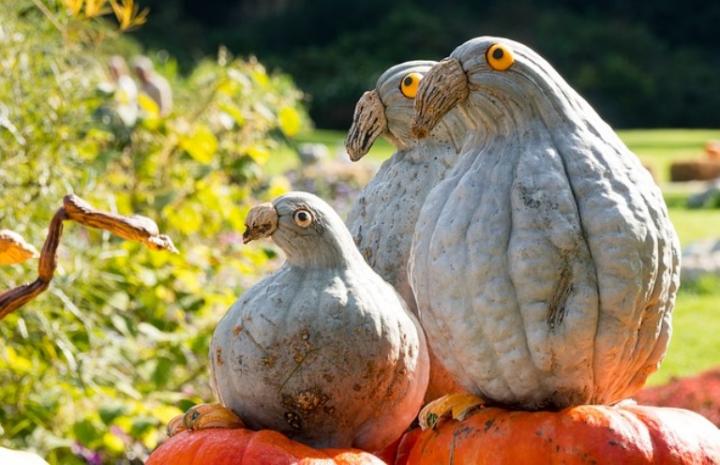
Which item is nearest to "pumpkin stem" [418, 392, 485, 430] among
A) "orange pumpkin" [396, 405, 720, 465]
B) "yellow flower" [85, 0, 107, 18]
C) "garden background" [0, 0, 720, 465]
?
"orange pumpkin" [396, 405, 720, 465]

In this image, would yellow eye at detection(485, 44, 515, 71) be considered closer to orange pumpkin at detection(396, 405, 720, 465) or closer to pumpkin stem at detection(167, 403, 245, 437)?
orange pumpkin at detection(396, 405, 720, 465)

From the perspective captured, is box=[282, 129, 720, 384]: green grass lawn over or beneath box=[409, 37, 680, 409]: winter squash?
beneath

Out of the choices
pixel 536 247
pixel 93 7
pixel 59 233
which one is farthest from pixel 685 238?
pixel 59 233

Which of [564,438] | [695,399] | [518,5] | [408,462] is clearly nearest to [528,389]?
[564,438]

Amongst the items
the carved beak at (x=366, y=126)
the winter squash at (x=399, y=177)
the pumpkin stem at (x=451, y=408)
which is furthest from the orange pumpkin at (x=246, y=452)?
the carved beak at (x=366, y=126)

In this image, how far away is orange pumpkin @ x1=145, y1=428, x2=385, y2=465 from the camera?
2215 mm

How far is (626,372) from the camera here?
2338mm

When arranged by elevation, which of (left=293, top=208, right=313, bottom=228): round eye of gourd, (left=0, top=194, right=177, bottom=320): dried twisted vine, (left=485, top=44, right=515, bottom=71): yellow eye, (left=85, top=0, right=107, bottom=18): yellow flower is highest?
(left=85, top=0, right=107, bottom=18): yellow flower

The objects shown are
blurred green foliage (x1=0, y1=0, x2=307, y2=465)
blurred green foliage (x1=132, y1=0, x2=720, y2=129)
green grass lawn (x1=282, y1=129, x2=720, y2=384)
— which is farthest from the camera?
blurred green foliage (x1=132, y1=0, x2=720, y2=129)

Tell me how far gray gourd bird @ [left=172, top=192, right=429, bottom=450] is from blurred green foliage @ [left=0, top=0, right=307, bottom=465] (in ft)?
4.83

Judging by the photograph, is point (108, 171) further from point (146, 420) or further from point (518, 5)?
point (518, 5)

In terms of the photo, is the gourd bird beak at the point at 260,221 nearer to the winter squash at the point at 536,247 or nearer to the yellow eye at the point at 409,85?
the winter squash at the point at 536,247

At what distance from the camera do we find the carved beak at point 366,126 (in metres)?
2.52

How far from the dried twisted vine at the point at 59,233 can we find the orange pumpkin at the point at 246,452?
13.2 inches
